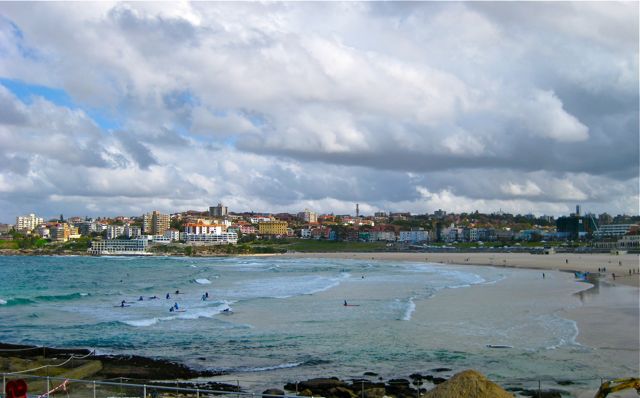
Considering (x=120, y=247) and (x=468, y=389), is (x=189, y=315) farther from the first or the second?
(x=120, y=247)

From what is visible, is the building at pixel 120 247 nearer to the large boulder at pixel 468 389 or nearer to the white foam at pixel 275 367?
the white foam at pixel 275 367

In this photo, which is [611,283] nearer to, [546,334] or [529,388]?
[546,334]

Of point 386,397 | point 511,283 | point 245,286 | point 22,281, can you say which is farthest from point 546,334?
point 22,281

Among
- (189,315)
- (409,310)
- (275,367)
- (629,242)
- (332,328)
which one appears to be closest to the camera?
(275,367)

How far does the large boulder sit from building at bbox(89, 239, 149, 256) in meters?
185

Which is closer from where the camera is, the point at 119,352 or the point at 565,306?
the point at 119,352

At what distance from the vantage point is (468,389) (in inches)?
348

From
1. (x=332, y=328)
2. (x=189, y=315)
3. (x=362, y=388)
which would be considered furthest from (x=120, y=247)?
(x=362, y=388)

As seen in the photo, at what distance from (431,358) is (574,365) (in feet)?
17.3

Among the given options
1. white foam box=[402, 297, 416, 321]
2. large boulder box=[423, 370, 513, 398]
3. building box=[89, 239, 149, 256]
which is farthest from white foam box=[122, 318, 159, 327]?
building box=[89, 239, 149, 256]

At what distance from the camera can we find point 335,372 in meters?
22.2

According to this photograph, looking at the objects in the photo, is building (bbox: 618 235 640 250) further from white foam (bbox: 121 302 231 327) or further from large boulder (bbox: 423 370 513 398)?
large boulder (bbox: 423 370 513 398)

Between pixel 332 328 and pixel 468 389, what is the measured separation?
23.6 m

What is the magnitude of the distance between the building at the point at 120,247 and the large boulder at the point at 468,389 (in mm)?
185278
